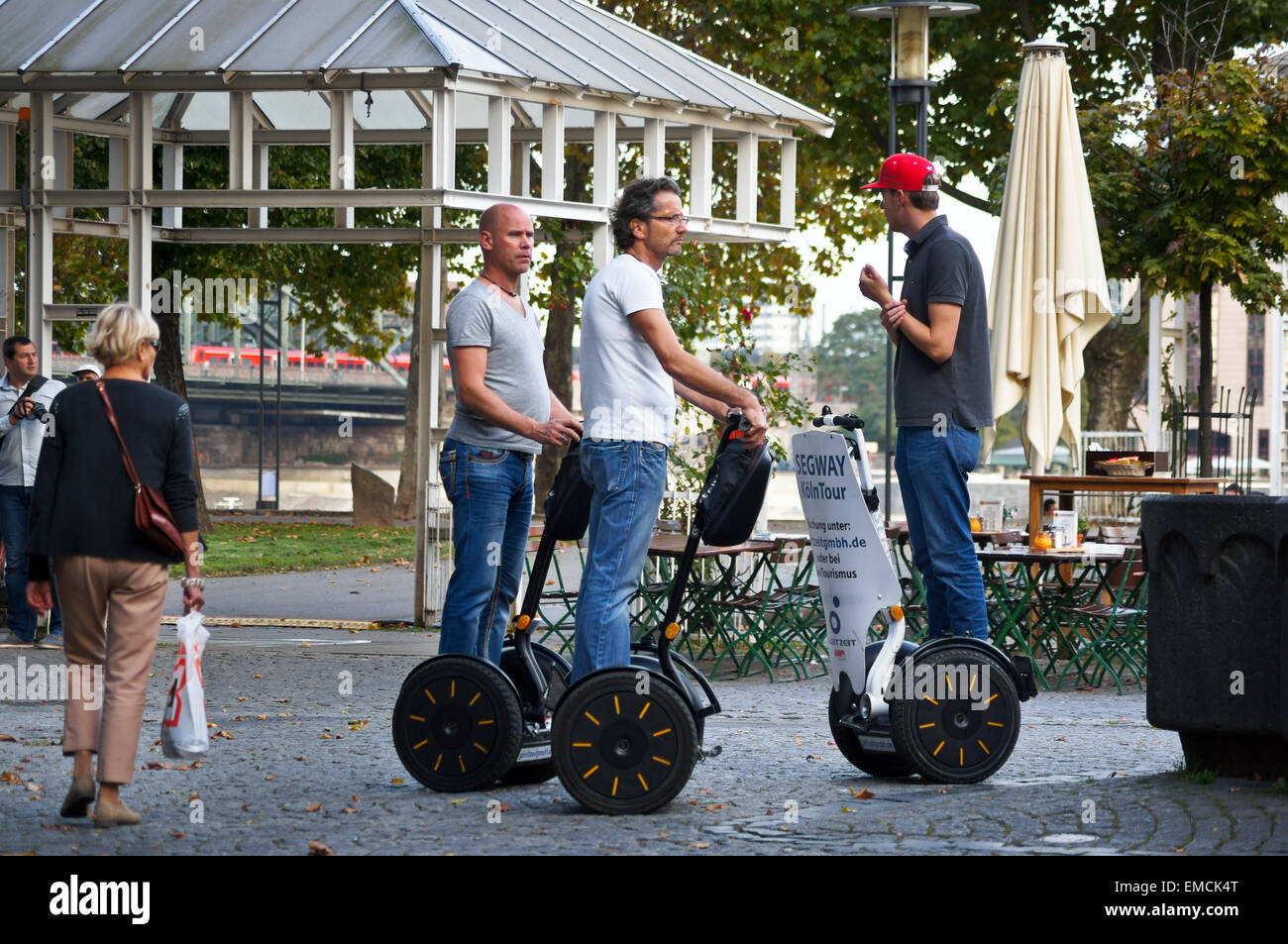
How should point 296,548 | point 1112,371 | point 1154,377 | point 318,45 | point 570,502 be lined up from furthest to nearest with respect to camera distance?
point 1112,371 < point 296,548 < point 1154,377 < point 318,45 < point 570,502

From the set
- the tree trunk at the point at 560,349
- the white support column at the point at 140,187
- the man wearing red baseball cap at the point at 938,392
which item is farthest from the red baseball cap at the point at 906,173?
the tree trunk at the point at 560,349

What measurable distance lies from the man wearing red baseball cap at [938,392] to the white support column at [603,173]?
16.7ft

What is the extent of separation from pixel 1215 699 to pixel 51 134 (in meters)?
8.29

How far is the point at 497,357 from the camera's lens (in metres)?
6.51

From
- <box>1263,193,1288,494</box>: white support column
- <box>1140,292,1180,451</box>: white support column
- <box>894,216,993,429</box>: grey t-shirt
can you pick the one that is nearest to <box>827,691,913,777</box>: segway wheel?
<box>894,216,993,429</box>: grey t-shirt

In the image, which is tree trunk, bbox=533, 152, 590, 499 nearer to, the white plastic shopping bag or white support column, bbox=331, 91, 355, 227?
white support column, bbox=331, 91, 355, 227

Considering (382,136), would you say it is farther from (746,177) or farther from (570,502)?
(570,502)

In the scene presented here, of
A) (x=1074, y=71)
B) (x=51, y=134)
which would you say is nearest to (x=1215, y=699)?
(x=51, y=134)

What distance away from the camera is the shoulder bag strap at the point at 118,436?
581cm

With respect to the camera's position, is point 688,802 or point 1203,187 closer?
point 688,802

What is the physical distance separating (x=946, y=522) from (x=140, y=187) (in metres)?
6.66

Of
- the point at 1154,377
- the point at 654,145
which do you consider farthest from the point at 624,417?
the point at 1154,377
